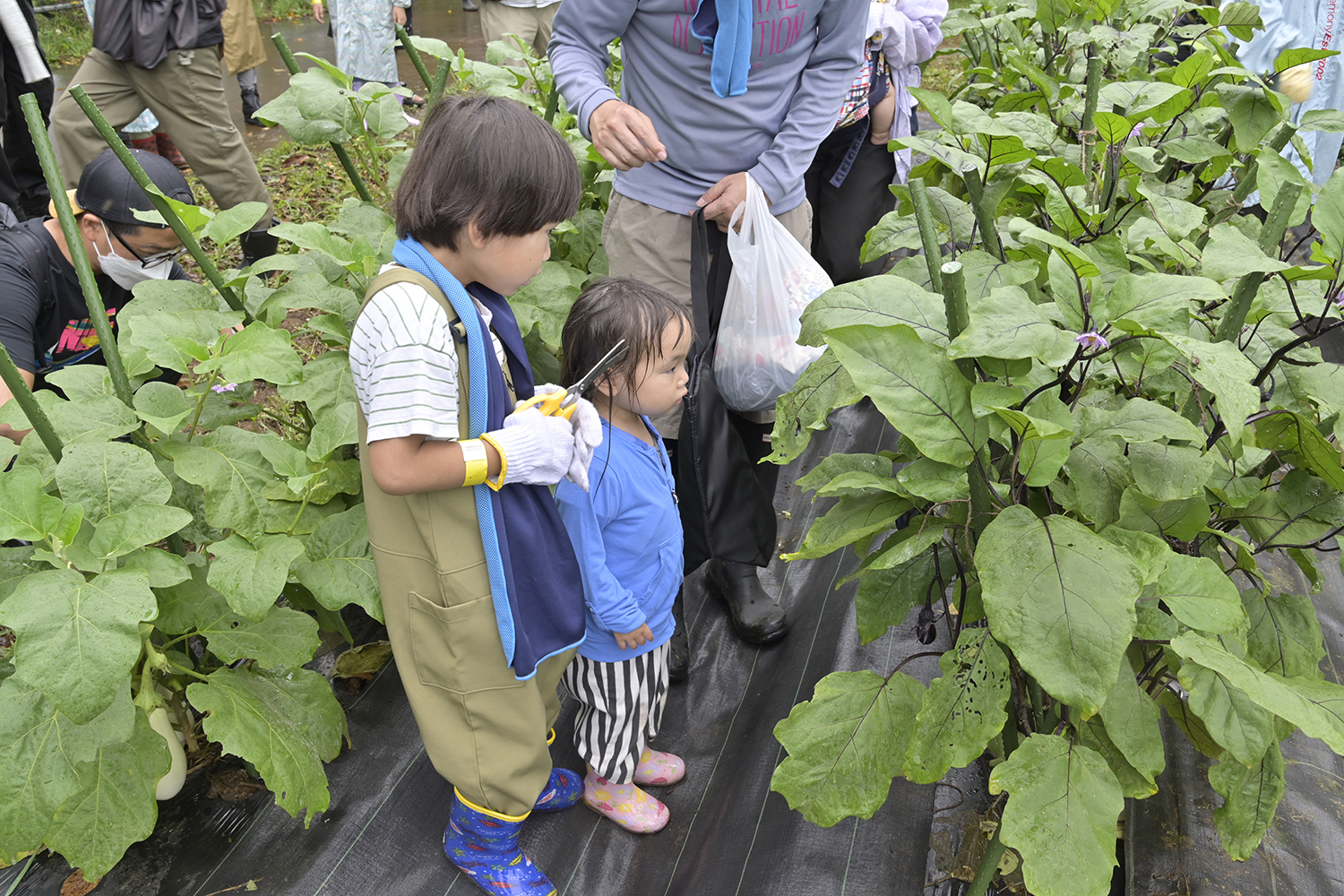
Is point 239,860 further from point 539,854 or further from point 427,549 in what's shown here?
point 427,549

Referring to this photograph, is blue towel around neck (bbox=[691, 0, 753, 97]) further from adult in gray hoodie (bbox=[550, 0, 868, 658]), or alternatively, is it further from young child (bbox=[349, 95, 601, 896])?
young child (bbox=[349, 95, 601, 896])

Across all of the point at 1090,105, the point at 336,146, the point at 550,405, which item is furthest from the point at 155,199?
the point at 1090,105

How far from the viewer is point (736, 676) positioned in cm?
226

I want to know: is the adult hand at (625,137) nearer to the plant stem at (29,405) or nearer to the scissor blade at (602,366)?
the scissor blade at (602,366)

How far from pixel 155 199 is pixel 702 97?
1.14 meters

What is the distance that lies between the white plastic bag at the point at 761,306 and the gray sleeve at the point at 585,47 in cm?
39

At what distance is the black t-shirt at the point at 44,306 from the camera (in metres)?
2.16

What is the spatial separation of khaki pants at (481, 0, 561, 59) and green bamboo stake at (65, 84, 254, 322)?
312 cm

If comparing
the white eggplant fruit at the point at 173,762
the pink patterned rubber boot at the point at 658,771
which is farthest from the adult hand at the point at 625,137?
the white eggplant fruit at the point at 173,762

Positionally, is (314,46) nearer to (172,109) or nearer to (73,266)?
(172,109)

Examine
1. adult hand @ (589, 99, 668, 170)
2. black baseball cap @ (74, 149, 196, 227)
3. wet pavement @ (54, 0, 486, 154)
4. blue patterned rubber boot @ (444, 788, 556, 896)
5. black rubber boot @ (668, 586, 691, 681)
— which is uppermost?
adult hand @ (589, 99, 668, 170)

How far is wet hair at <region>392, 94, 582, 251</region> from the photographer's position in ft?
4.43

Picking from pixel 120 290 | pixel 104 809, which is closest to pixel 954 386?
pixel 104 809

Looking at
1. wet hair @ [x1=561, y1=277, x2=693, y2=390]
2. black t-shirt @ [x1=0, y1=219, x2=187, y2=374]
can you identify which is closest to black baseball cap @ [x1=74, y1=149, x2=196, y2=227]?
black t-shirt @ [x1=0, y1=219, x2=187, y2=374]
